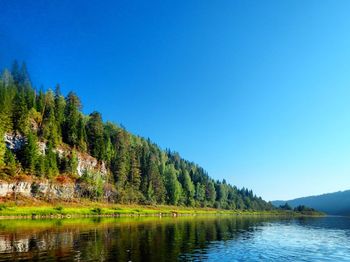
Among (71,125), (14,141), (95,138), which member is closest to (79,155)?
(71,125)

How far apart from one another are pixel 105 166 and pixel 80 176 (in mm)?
29669

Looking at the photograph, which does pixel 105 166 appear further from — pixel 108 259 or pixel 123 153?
pixel 108 259

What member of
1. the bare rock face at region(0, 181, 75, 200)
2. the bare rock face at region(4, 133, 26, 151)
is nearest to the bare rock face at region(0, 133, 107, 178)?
the bare rock face at region(4, 133, 26, 151)

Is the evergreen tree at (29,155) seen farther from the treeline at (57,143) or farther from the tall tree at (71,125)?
the tall tree at (71,125)

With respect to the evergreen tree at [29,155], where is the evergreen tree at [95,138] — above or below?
above

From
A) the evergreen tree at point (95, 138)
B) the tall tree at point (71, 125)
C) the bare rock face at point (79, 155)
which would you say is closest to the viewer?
the bare rock face at point (79, 155)

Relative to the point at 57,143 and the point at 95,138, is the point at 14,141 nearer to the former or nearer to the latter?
the point at 57,143

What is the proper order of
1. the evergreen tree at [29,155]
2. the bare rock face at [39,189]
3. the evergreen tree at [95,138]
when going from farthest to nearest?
1. the evergreen tree at [95,138]
2. the evergreen tree at [29,155]
3. the bare rock face at [39,189]

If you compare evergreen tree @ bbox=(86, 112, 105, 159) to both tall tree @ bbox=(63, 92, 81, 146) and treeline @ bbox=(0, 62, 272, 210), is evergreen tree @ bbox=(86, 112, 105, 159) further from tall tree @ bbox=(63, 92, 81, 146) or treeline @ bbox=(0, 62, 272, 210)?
tall tree @ bbox=(63, 92, 81, 146)

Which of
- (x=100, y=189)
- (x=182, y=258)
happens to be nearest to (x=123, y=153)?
(x=100, y=189)

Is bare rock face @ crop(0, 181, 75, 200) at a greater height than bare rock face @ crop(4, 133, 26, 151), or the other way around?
bare rock face @ crop(4, 133, 26, 151)

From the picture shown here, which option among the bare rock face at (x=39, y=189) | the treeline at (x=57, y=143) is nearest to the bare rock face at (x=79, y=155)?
the treeline at (x=57, y=143)

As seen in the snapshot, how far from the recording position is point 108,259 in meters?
33.4

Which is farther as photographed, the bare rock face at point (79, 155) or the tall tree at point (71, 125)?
the tall tree at point (71, 125)
